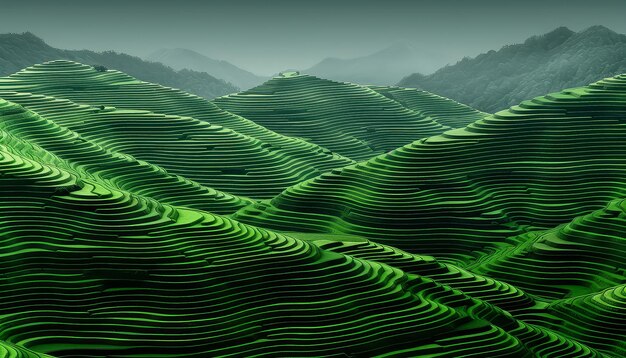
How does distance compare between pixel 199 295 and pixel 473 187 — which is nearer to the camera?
pixel 199 295

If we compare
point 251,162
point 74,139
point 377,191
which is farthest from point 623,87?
point 74,139

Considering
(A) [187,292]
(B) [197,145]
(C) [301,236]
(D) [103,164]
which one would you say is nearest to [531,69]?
(B) [197,145]

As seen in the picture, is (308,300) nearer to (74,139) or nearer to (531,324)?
(531,324)

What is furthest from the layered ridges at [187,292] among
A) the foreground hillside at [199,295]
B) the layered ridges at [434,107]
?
the layered ridges at [434,107]

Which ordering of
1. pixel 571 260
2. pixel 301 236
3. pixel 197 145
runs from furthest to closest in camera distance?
pixel 197 145 < pixel 301 236 < pixel 571 260

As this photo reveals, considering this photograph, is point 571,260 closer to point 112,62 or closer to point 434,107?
point 434,107

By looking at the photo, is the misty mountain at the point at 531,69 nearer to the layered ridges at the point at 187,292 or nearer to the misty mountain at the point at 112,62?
the misty mountain at the point at 112,62

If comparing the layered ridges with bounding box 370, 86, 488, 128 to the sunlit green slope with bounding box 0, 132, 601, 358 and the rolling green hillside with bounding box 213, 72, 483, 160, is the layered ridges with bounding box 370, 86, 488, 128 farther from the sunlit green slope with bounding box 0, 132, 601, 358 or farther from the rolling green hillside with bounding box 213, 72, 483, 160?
the sunlit green slope with bounding box 0, 132, 601, 358
